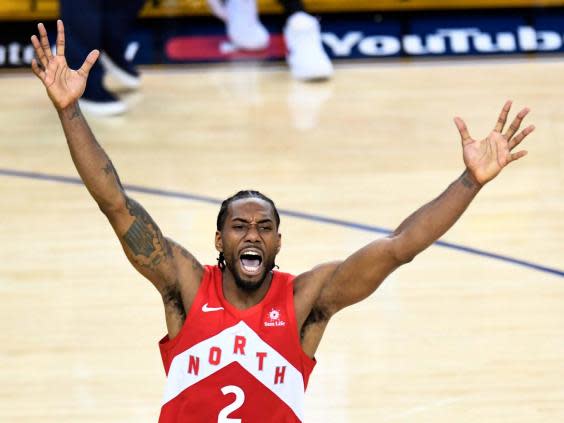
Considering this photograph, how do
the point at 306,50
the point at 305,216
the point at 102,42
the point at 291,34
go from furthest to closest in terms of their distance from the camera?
the point at 291,34
the point at 306,50
the point at 102,42
the point at 305,216

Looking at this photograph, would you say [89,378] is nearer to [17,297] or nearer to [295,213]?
[17,297]

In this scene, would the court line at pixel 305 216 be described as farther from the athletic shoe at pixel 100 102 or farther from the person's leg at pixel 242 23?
the person's leg at pixel 242 23

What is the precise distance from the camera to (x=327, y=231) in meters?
7.55

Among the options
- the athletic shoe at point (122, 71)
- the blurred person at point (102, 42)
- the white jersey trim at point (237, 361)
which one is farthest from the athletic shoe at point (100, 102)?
the white jersey trim at point (237, 361)

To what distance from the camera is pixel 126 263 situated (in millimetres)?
7227

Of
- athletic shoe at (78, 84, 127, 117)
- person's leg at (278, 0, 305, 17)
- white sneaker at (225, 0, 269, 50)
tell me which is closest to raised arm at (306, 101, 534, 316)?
athletic shoe at (78, 84, 127, 117)

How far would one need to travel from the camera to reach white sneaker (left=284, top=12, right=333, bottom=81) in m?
10.0

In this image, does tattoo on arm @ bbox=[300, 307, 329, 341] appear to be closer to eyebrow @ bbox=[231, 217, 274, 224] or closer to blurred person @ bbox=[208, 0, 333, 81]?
eyebrow @ bbox=[231, 217, 274, 224]

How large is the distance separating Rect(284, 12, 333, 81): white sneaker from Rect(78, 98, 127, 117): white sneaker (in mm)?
1423

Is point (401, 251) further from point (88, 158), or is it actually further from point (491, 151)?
point (88, 158)

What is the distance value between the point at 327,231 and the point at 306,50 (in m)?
2.77

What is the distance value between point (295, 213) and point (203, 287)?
3.34 meters

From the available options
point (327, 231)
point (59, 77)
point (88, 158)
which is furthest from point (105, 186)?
point (327, 231)

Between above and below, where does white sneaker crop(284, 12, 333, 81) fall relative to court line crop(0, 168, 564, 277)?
above
